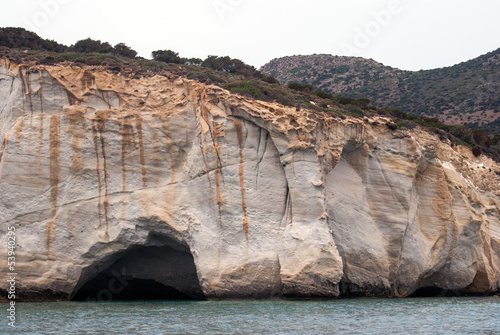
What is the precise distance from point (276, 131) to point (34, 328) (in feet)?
38.3

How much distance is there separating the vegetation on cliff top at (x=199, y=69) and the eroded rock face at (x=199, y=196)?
1.02 metres

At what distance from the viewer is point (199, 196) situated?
21.2 meters

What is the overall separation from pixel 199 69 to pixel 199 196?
7848 millimetres

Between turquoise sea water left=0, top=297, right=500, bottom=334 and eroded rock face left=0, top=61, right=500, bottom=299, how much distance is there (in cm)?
214

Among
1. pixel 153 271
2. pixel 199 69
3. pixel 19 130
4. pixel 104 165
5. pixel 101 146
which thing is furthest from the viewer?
pixel 199 69

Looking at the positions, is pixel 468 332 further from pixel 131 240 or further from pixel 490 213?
pixel 490 213

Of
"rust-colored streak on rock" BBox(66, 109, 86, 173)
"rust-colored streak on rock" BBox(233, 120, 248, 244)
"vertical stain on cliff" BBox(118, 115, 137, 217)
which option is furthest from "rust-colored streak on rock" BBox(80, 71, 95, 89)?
"rust-colored streak on rock" BBox(233, 120, 248, 244)

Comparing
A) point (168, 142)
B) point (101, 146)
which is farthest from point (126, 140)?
point (168, 142)

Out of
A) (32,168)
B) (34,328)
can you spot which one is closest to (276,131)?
(32,168)

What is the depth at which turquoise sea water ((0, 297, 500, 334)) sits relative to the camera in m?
12.9

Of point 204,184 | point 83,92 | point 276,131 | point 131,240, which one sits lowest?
point 131,240

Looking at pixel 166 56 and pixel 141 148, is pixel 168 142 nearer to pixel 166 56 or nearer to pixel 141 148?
pixel 141 148

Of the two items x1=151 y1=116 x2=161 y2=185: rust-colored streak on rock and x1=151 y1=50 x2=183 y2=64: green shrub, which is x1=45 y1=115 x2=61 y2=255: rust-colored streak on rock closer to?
x1=151 y1=116 x2=161 y2=185: rust-colored streak on rock

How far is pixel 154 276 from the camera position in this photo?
22.9 metres
